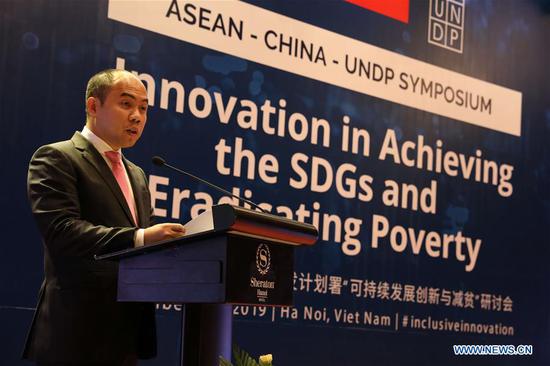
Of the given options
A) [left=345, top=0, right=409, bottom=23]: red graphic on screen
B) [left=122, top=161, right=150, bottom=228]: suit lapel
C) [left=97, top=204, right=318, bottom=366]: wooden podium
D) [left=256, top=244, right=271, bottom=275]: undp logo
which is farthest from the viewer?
[left=345, top=0, right=409, bottom=23]: red graphic on screen

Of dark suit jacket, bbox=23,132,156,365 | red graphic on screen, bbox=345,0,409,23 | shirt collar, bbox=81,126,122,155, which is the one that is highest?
red graphic on screen, bbox=345,0,409,23

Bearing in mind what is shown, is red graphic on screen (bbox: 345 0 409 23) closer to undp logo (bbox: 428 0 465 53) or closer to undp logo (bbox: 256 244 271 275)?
undp logo (bbox: 428 0 465 53)

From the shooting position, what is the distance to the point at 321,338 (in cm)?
464

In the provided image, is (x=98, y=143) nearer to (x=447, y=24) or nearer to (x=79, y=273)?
(x=79, y=273)

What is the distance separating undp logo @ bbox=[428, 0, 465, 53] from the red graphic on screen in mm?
235

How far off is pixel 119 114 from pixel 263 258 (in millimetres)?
709

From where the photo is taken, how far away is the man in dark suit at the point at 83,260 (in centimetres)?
208

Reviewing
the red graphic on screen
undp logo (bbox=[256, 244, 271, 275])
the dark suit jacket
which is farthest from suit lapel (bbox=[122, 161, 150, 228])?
the red graphic on screen

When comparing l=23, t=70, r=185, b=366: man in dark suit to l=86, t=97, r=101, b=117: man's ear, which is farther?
l=86, t=97, r=101, b=117: man's ear

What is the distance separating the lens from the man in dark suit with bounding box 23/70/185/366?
2.08 metres

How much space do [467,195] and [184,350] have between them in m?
3.96

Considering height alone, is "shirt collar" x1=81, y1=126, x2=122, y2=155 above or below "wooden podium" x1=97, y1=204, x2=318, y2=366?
above
